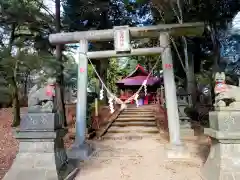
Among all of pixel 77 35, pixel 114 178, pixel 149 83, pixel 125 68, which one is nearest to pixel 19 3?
pixel 77 35

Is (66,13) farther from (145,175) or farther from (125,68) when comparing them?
(125,68)

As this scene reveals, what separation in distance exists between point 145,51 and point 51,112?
380 centimetres

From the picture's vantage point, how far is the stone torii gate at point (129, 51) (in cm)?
645

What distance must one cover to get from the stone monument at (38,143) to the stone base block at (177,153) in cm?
301

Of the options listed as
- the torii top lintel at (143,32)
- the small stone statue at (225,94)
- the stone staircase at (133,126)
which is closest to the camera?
the small stone statue at (225,94)

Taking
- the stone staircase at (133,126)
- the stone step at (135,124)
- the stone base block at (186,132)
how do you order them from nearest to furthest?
1. the stone base block at (186,132)
2. the stone staircase at (133,126)
3. the stone step at (135,124)

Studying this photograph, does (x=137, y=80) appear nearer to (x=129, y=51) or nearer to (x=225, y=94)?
(x=129, y=51)

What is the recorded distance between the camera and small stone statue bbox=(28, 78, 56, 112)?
172 inches

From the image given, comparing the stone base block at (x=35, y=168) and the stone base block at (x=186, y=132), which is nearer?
the stone base block at (x=35, y=168)

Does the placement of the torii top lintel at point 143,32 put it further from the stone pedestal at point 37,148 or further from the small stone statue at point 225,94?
the stone pedestal at point 37,148

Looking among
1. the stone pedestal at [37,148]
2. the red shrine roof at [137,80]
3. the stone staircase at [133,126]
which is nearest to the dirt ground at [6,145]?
the stone pedestal at [37,148]

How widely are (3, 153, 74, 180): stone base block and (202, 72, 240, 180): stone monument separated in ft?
9.66

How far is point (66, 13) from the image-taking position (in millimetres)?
11461

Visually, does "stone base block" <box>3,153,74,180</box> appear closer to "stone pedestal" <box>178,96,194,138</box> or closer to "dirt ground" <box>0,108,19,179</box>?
"dirt ground" <box>0,108,19,179</box>
